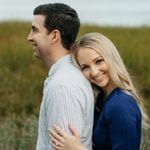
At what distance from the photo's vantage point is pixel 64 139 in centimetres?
402

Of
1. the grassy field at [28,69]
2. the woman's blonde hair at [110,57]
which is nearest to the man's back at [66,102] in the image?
the woman's blonde hair at [110,57]

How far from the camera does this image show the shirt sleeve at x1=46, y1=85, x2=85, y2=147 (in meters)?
3.97

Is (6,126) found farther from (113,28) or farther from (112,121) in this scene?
(113,28)

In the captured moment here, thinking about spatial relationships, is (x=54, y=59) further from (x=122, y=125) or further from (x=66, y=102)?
(x=122, y=125)

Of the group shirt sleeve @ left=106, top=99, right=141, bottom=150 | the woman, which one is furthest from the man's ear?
shirt sleeve @ left=106, top=99, right=141, bottom=150

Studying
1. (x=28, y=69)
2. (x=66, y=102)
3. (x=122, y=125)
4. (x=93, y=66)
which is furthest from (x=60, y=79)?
(x=28, y=69)

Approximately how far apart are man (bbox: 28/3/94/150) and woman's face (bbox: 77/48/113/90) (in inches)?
2.2

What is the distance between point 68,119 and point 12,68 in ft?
27.5

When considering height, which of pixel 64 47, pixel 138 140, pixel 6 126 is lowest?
pixel 6 126

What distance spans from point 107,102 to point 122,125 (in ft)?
0.62

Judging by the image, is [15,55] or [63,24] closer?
[63,24]

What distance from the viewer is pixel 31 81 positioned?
1165 cm

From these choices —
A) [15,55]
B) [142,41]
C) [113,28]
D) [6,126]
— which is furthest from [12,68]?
[6,126]

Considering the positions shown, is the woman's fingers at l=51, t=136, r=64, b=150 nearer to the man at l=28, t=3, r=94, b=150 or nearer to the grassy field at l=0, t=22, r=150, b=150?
the man at l=28, t=3, r=94, b=150
